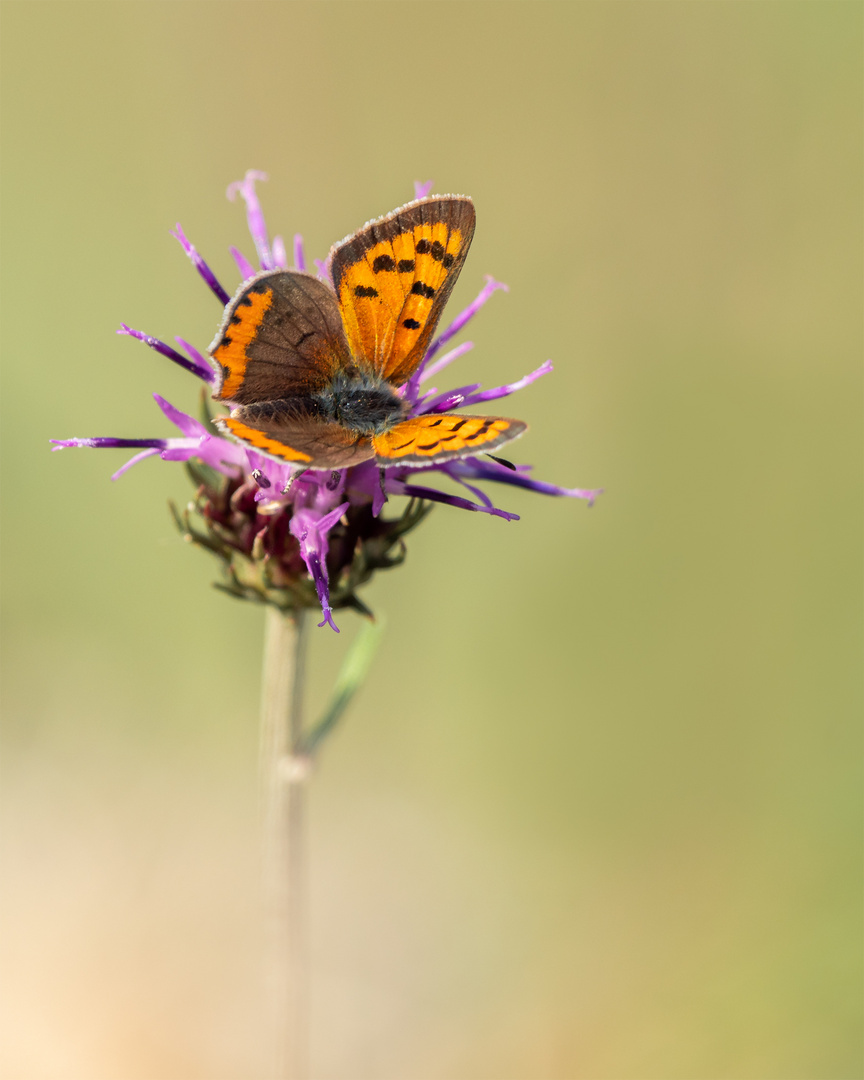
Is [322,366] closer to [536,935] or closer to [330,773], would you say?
[330,773]

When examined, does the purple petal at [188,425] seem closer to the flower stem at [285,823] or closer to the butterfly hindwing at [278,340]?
the butterfly hindwing at [278,340]

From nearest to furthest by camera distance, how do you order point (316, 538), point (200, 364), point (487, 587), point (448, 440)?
point (448, 440) < point (316, 538) < point (200, 364) < point (487, 587)

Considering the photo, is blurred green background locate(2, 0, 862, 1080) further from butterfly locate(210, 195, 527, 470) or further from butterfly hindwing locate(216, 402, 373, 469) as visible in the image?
butterfly hindwing locate(216, 402, 373, 469)

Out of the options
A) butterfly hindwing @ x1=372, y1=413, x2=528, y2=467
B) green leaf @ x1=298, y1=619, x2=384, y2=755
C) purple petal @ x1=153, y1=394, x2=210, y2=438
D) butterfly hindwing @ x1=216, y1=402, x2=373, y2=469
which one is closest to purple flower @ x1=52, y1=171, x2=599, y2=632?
purple petal @ x1=153, y1=394, x2=210, y2=438

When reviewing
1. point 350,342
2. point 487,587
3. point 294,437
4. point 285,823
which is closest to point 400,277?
point 350,342

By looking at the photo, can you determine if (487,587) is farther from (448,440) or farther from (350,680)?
(448,440)

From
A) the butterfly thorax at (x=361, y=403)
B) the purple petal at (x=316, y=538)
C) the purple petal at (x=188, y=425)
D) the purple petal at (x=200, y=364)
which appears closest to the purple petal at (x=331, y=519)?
the purple petal at (x=316, y=538)
